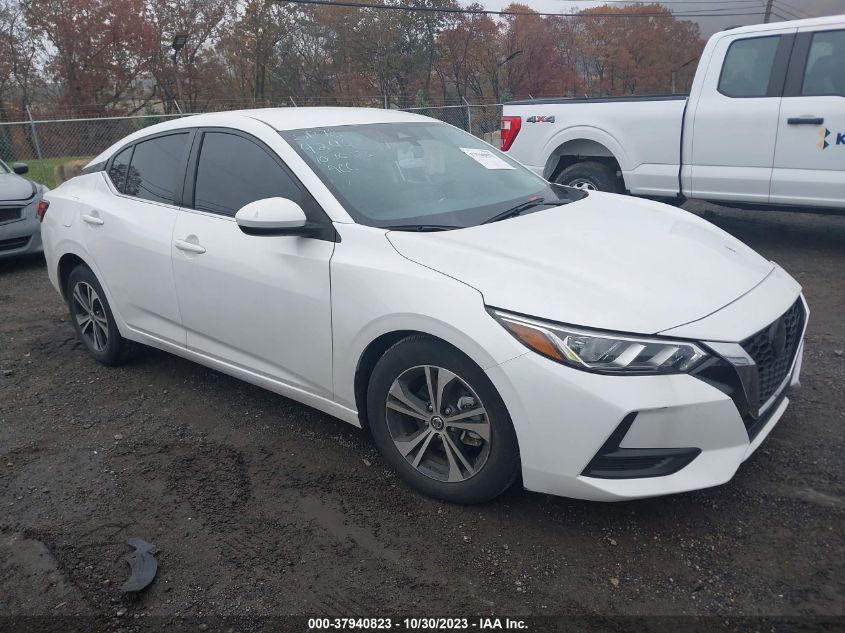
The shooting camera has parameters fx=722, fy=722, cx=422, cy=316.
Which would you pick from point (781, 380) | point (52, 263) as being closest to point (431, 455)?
point (781, 380)

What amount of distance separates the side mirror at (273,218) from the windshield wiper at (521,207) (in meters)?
0.86

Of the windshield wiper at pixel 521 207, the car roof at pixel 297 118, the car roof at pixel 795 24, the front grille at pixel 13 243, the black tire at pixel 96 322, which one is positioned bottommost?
the front grille at pixel 13 243

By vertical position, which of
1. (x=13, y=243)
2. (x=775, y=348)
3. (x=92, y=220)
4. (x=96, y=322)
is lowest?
(x=13, y=243)

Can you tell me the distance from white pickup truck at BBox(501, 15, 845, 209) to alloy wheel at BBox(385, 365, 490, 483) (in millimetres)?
4937

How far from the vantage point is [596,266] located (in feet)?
9.46

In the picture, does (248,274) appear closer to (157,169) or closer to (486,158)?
(157,169)

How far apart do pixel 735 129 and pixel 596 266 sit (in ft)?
15.2

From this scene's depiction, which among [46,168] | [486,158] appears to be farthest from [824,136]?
[46,168]

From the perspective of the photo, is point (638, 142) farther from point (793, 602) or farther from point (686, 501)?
point (793, 602)

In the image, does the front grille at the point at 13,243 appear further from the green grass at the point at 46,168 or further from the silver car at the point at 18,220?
the green grass at the point at 46,168

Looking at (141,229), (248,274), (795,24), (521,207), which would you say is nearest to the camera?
(248,274)

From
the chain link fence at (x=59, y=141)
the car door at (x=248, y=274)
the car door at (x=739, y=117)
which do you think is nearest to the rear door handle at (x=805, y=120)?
the car door at (x=739, y=117)

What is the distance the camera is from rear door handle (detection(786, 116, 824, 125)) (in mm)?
6156

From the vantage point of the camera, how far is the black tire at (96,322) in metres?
4.59
